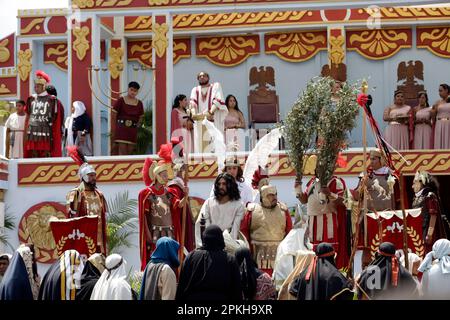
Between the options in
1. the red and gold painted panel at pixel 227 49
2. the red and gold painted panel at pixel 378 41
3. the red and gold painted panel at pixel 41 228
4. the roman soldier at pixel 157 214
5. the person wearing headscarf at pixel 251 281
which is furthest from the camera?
the red and gold painted panel at pixel 227 49

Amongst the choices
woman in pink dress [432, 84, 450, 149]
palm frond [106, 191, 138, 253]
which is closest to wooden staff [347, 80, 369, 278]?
palm frond [106, 191, 138, 253]

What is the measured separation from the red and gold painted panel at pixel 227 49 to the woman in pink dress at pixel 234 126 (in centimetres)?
398

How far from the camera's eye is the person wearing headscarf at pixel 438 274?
56.5ft

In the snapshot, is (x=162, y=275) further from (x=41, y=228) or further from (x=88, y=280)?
(x=41, y=228)

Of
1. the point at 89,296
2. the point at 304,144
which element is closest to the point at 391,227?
the point at 304,144

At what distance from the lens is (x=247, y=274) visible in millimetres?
16578

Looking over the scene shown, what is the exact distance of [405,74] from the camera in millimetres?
30078

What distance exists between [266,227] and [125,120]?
6.54 m

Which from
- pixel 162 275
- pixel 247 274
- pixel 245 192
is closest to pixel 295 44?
pixel 245 192

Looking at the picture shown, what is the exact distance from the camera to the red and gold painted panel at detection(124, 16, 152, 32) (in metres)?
30.2

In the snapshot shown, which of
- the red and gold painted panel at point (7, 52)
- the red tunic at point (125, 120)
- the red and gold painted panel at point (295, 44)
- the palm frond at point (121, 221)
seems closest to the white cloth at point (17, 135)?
the red tunic at point (125, 120)

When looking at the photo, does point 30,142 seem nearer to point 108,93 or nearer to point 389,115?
point 108,93

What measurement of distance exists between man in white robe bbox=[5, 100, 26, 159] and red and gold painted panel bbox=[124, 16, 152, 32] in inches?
147

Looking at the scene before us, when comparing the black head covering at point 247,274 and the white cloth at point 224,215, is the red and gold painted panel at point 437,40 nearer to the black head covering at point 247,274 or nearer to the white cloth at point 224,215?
the white cloth at point 224,215
